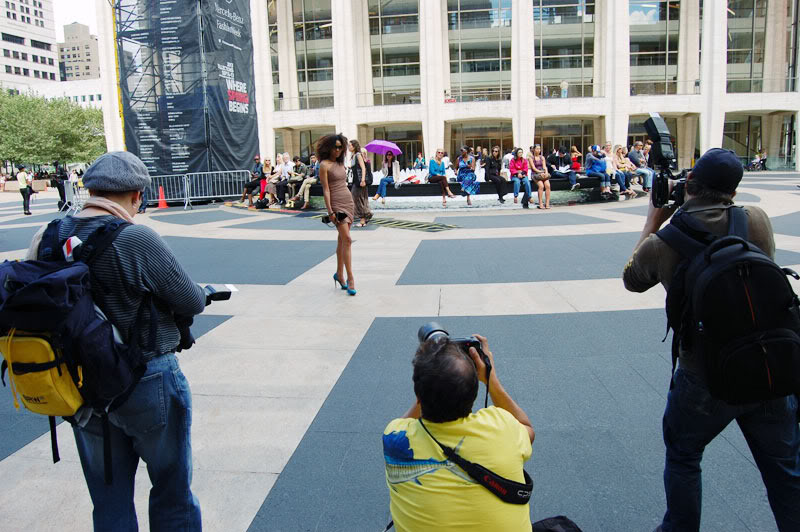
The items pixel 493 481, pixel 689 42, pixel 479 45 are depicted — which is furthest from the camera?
pixel 479 45

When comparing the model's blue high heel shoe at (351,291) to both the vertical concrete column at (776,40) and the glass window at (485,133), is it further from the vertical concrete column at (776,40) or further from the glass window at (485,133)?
the vertical concrete column at (776,40)

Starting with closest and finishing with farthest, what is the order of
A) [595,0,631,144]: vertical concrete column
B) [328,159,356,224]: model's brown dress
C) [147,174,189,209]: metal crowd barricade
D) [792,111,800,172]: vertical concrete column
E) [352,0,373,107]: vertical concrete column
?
1. [328,159,356,224]: model's brown dress
2. [147,174,189,209]: metal crowd barricade
3. [792,111,800,172]: vertical concrete column
4. [595,0,631,144]: vertical concrete column
5. [352,0,373,107]: vertical concrete column

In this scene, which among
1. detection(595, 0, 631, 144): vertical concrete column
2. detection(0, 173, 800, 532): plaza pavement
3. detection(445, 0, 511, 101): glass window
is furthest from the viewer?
detection(445, 0, 511, 101): glass window

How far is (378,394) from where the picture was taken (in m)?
4.21

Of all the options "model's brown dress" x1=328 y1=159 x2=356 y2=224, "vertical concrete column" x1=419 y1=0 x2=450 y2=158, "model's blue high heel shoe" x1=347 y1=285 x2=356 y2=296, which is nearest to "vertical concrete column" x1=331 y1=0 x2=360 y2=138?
"vertical concrete column" x1=419 y1=0 x2=450 y2=158

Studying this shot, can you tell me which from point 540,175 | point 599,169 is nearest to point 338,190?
point 540,175

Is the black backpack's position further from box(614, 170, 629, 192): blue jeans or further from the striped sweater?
box(614, 170, 629, 192): blue jeans

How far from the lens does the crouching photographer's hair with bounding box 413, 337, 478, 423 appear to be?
1817 millimetres

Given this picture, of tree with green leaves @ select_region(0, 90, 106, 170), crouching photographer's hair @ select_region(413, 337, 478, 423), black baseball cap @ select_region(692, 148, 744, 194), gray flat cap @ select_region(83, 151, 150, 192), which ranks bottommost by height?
crouching photographer's hair @ select_region(413, 337, 478, 423)

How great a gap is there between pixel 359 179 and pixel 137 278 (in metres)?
10.3

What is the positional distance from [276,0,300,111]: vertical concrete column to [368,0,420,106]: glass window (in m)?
6.35

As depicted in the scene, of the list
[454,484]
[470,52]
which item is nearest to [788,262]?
[454,484]

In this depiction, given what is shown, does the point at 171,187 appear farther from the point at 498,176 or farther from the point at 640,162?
the point at 640,162

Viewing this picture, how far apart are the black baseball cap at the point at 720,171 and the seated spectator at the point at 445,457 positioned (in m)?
1.33
